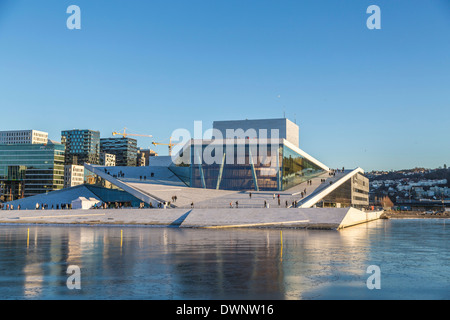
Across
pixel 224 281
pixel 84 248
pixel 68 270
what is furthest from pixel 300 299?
pixel 84 248

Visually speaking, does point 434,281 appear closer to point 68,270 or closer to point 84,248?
point 68,270

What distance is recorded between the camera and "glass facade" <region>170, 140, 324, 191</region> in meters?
63.0

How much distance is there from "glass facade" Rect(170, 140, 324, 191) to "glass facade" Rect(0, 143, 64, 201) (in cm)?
8098

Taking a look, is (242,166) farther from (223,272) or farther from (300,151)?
(223,272)

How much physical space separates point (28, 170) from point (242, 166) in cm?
9189

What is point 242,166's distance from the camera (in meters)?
64.0

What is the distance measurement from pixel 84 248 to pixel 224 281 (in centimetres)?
1146

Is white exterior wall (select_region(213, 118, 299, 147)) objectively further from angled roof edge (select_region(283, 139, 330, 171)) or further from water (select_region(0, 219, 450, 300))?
water (select_region(0, 219, 450, 300))

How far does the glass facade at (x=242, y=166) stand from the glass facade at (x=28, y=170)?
3188 inches

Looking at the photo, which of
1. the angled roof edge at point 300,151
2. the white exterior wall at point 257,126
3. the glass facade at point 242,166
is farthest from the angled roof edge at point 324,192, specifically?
the white exterior wall at point 257,126

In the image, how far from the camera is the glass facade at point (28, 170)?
13262 centimetres

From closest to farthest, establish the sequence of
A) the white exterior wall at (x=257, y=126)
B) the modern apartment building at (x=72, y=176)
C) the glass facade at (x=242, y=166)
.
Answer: the glass facade at (x=242, y=166), the white exterior wall at (x=257, y=126), the modern apartment building at (x=72, y=176)

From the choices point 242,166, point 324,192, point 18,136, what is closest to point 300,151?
point 242,166

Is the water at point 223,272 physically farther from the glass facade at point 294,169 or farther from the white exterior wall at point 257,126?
the white exterior wall at point 257,126
